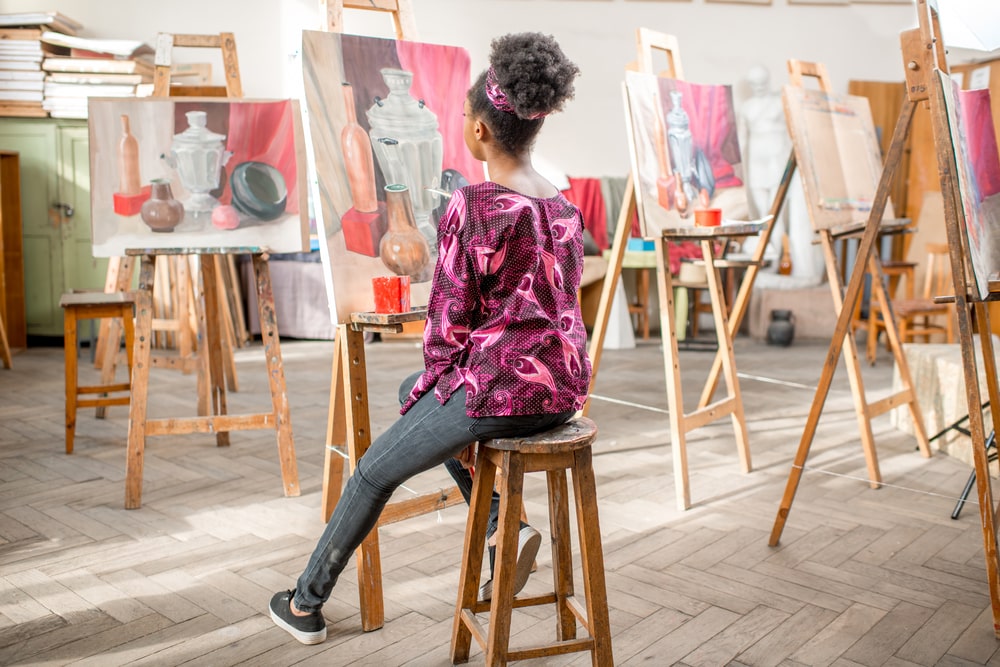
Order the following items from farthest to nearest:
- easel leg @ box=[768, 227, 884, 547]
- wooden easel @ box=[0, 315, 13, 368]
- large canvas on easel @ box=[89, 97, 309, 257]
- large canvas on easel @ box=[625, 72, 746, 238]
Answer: wooden easel @ box=[0, 315, 13, 368] → large canvas on easel @ box=[625, 72, 746, 238] → large canvas on easel @ box=[89, 97, 309, 257] → easel leg @ box=[768, 227, 884, 547]

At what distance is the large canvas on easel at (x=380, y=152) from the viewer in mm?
2141

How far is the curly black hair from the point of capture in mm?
1570

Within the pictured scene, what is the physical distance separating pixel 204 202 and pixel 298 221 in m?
0.31

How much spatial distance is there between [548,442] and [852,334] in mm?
2080

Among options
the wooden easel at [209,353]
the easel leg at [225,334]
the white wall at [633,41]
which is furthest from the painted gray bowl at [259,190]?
the white wall at [633,41]

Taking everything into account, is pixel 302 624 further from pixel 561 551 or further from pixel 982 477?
pixel 982 477

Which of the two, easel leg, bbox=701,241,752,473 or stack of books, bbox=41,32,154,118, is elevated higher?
stack of books, bbox=41,32,154,118

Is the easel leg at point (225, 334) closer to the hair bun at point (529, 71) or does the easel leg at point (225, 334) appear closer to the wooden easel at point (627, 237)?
the wooden easel at point (627, 237)

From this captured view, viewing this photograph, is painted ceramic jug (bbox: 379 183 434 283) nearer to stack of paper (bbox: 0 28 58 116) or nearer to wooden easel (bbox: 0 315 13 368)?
wooden easel (bbox: 0 315 13 368)

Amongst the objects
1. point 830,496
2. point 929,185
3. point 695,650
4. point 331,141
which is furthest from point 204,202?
point 929,185

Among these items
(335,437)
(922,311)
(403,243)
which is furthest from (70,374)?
(922,311)

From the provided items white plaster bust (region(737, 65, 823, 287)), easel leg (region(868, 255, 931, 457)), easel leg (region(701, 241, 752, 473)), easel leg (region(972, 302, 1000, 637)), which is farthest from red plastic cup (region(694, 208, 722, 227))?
white plaster bust (region(737, 65, 823, 287))

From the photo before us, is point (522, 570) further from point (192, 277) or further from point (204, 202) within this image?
point (192, 277)

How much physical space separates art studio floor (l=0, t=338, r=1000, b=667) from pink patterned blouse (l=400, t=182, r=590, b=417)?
2.04ft
